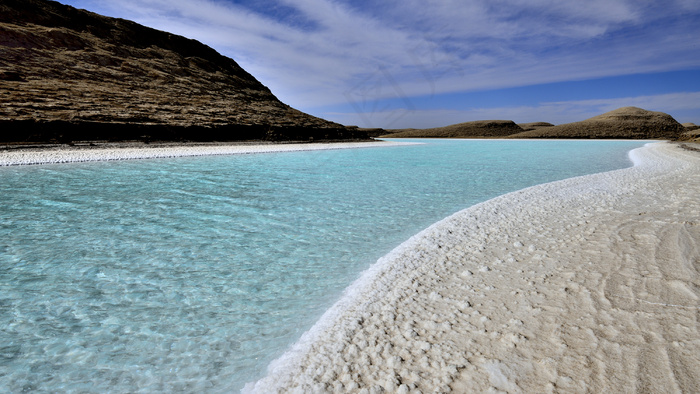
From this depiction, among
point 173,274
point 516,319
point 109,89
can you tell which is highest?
point 109,89

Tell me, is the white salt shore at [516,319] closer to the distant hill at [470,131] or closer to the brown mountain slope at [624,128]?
the brown mountain slope at [624,128]

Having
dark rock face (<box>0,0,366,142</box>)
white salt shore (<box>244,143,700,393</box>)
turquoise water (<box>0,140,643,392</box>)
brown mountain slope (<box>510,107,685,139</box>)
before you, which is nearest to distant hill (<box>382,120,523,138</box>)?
brown mountain slope (<box>510,107,685,139</box>)

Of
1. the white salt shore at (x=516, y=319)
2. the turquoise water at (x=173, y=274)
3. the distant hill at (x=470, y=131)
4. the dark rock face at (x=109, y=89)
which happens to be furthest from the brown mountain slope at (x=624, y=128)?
the white salt shore at (x=516, y=319)

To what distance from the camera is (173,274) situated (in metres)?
3.72

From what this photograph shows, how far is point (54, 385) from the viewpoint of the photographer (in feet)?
6.81

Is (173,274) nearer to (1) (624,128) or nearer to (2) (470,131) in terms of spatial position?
(1) (624,128)

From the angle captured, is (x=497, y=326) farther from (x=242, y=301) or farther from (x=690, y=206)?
(x=690, y=206)

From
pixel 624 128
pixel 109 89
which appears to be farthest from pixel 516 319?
pixel 624 128

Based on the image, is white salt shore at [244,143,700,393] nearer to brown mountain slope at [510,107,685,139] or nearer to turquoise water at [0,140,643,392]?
turquoise water at [0,140,643,392]

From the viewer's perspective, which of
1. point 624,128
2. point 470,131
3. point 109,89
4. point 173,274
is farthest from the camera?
point 470,131

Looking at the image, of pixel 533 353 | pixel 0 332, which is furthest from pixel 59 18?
pixel 533 353

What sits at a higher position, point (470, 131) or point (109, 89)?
point (109, 89)

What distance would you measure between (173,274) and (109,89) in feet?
114

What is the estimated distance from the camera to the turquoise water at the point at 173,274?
7.52ft
